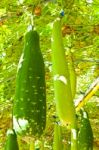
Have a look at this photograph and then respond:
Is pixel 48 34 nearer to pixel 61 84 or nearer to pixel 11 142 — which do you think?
pixel 11 142

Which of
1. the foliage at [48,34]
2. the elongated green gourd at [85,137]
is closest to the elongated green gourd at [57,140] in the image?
the elongated green gourd at [85,137]

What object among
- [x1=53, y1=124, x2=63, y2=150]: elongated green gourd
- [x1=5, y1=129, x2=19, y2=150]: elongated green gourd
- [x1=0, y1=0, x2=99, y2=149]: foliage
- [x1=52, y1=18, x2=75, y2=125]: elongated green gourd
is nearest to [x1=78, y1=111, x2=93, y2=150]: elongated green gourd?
[x1=53, y1=124, x2=63, y2=150]: elongated green gourd

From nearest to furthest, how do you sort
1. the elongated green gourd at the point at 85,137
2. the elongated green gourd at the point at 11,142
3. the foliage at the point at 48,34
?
the elongated green gourd at the point at 11,142 → the elongated green gourd at the point at 85,137 → the foliage at the point at 48,34

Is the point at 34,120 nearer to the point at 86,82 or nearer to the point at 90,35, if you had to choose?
the point at 90,35

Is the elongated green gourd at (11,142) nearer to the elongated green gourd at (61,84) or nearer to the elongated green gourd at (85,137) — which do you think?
the elongated green gourd at (85,137)

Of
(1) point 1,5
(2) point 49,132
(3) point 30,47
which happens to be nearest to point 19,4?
(1) point 1,5

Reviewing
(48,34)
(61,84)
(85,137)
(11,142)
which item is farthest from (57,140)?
(48,34)
